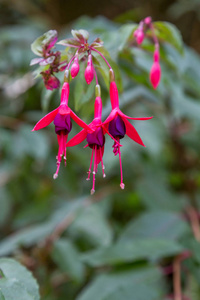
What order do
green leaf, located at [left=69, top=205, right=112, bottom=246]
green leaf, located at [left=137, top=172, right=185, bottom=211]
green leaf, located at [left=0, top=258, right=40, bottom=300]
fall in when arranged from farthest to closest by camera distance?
1. green leaf, located at [left=137, top=172, right=185, bottom=211]
2. green leaf, located at [left=69, top=205, right=112, bottom=246]
3. green leaf, located at [left=0, top=258, right=40, bottom=300]

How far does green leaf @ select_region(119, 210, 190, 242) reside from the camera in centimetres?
96

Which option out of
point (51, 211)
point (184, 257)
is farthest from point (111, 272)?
point (51, 211)

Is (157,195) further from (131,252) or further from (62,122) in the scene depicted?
(62,122)

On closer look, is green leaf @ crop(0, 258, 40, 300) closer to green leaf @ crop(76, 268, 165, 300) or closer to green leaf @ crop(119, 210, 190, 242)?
green leaf @ crop(76, 268, 165, 300)

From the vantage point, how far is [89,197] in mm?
1239

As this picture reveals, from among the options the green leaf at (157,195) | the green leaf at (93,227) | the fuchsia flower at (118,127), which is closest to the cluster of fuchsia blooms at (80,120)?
the fuchsia flower at (118,127)

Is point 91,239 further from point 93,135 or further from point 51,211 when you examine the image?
point 93,135

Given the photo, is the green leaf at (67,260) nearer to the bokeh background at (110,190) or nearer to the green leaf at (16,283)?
the bokeh background at (110,190)

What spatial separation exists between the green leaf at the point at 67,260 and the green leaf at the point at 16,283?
44 cm

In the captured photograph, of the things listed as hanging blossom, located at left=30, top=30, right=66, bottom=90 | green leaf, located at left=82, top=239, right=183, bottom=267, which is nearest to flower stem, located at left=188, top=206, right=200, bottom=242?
green leaf, located at left=82, top=239, right=183, bottom=267

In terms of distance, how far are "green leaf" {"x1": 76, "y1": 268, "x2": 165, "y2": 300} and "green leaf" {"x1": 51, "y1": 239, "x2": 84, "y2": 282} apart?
0.51 ft

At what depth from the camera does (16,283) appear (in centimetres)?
44

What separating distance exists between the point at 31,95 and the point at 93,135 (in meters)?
1.11

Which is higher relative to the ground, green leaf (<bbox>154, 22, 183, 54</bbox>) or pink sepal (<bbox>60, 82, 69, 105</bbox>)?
green leaf (<bbox>154, 22, 183, 54</bbox>)
